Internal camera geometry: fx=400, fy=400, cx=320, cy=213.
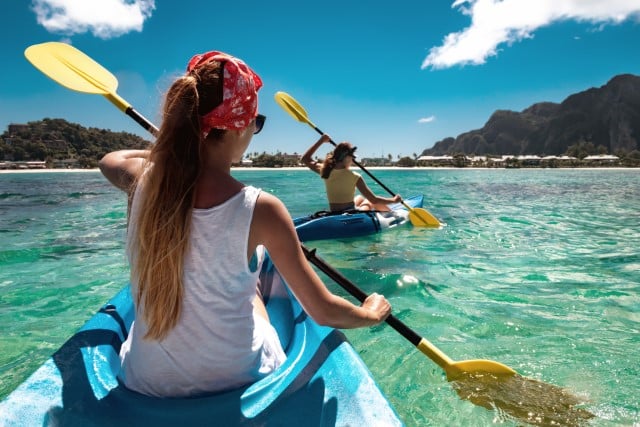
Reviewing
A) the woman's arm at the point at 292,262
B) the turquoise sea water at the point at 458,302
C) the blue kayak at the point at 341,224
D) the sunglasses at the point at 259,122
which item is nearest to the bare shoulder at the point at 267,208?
the woman's arm at the point at 292,262

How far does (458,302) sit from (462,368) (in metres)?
1.77

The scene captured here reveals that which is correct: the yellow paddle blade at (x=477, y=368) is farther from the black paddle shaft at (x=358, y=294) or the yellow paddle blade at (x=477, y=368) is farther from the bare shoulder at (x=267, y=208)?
the bare shoulder at (x=267, y=208)

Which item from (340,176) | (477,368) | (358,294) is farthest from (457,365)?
(340,176)

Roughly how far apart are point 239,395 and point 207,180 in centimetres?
82

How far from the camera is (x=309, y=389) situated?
1605mm

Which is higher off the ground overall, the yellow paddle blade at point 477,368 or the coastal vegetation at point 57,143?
the coastal vegetation at point 57,143

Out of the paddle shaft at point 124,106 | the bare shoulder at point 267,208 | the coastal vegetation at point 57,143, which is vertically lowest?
the bare shoulder at point 267,208

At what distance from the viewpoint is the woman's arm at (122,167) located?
187cm

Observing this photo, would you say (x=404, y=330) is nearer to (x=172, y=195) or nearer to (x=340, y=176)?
(x=172, y=195)

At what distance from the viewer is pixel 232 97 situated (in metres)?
1.31

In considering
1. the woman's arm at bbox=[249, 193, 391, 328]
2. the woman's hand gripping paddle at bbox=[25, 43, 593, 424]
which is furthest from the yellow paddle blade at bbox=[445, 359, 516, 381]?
the woman's arm at bbox=[249, 193, 391, 328]

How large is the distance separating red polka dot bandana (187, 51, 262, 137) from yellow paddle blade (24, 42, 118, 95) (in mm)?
2074

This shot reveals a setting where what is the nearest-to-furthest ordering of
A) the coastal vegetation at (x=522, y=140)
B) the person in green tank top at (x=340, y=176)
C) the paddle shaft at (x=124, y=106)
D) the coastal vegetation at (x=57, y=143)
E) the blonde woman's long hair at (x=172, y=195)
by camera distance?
the blonde woman's long hair at (x=172, y=195)
the paddle shaft at (x=124, y=106)
the person in green tank top at (x=340, y=176)
the coastal vegetation at (x=522, y=140)
the coastal vegetation at (x=57, y=143)

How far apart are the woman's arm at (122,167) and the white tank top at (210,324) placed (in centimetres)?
54
